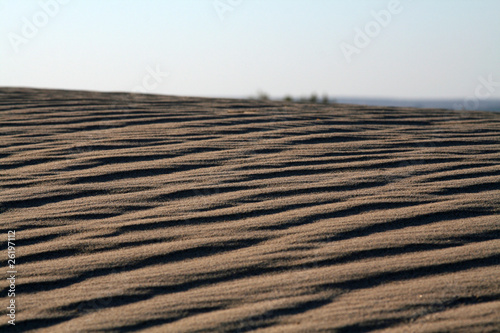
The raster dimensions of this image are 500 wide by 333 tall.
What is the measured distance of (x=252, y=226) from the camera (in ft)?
8.90

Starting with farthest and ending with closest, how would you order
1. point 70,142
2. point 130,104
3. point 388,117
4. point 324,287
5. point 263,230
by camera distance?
1. point 130,104
2. point 388,117
3. point 70,142
4. point 263,230
5. point 324,287

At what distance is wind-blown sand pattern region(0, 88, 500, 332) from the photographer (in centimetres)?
213

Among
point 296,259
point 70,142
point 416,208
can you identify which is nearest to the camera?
point 296,259

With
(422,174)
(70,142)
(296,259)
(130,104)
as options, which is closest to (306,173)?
(422,174)

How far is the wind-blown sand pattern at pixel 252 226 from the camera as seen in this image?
2135 mm

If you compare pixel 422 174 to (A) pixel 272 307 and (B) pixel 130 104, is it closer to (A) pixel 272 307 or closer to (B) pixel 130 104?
(A) pixel 272 307

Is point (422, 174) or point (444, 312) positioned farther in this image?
point (422, 174)

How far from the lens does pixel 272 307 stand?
84.1 inches

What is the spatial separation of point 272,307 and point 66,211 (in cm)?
145

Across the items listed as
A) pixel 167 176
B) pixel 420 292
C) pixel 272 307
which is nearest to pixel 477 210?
pixel 420 292

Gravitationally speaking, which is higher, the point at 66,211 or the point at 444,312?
the point at 66,211

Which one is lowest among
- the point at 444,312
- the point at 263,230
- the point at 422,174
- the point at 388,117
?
the point at 444,312

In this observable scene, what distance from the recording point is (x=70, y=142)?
13.1 feet

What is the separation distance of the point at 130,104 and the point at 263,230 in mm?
3211
